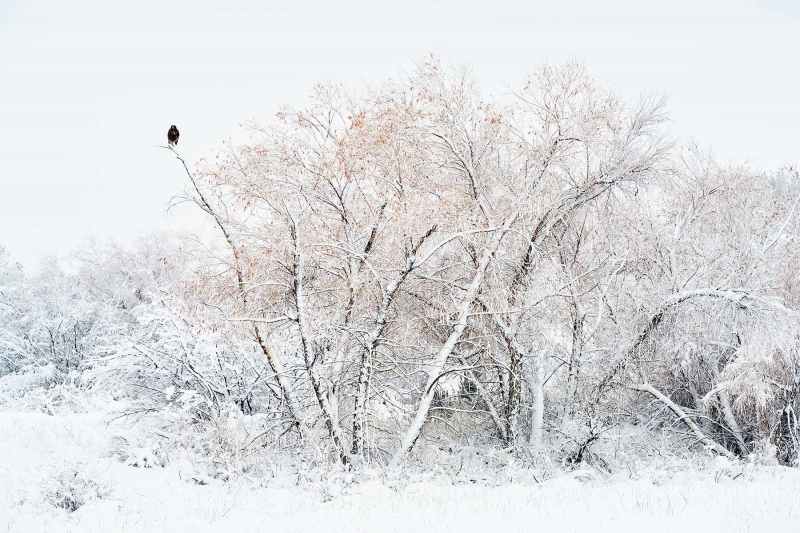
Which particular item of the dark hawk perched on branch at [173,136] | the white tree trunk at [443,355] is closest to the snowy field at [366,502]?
the white tree trunk at [443,355]

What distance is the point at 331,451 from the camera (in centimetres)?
971

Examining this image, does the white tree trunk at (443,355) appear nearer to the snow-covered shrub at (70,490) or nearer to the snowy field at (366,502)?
the snowy field at (366,502)

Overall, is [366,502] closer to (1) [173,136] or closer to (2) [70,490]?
(2) [70,490]

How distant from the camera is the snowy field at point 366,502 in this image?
17.2ft

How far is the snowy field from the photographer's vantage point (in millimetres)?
5238

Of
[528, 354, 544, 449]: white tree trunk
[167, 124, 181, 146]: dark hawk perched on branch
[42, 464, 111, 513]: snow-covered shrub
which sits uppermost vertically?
[167, 124, 181, 146]: dark hawk perched on branch

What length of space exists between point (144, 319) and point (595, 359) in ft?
34.4

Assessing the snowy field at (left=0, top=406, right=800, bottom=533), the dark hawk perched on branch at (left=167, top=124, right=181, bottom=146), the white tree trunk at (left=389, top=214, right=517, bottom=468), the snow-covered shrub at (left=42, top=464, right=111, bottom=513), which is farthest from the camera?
the white tree trunk at (left=389, top=214, right=517, bottom=468)

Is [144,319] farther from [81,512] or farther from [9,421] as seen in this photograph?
[81,512]

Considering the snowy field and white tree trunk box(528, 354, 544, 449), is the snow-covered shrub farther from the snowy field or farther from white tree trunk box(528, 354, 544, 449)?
white tree trunk box(528, 354, 544, 449)

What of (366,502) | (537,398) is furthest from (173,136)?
(537,398)

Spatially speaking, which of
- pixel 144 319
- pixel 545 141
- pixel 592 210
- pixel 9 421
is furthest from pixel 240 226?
pixel 592 210

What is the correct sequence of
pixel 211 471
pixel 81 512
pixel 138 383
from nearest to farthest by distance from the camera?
pixel 81 512, pixel 211 471, pixel 138 383

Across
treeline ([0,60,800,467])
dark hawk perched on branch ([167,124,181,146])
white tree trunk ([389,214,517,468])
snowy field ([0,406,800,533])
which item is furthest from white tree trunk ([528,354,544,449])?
dark hawk perched on branch ([167,124,181,146])
